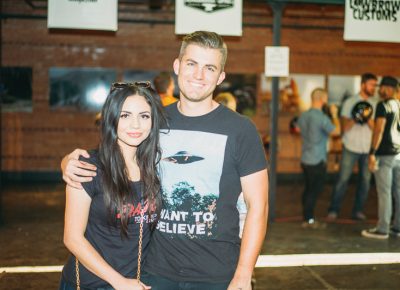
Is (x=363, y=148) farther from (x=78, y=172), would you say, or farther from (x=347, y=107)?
(x=78, y=172)

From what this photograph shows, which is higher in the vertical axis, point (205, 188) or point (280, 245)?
point (205, 188)

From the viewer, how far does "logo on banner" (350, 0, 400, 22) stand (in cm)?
763

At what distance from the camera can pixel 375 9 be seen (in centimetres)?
767

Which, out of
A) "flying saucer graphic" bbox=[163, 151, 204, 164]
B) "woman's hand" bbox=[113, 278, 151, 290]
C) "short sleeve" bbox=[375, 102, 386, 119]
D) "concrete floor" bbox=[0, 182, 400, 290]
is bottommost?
"concrete floor" bbox=[0, 182, 400, 290]

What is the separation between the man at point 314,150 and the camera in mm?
7750

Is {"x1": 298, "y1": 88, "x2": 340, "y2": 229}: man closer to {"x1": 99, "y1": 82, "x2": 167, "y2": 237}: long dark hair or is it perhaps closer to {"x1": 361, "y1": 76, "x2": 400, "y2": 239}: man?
{"x1": 361, "y1": 76, "x2": 400, "y2": 239}: man

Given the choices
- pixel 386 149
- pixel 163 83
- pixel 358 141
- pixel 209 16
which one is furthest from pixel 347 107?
pixel 163 83

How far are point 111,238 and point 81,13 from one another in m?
5.31

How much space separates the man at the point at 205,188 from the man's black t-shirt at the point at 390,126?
4.91 meters

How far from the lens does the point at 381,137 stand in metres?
7.05

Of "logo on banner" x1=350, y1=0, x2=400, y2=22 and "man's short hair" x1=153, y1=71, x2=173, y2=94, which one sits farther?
"logo on banner" x1=350, y1=0, x2=400, y2=22

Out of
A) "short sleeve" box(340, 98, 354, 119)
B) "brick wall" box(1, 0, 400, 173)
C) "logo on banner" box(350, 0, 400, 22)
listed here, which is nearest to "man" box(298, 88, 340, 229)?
"short sleeve" box(340, 98, 354, 119)

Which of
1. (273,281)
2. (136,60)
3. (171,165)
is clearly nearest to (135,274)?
(171,165)

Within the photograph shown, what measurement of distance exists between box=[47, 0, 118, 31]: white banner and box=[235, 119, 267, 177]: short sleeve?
5059mm
